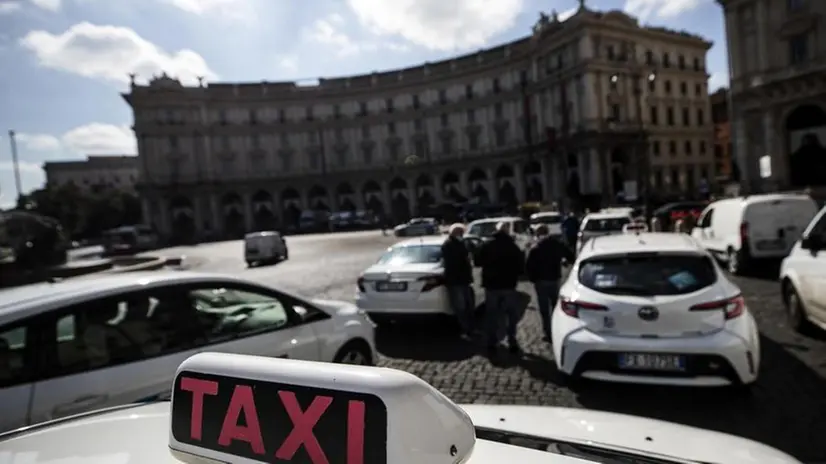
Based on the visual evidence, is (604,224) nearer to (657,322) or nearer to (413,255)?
(413,255)

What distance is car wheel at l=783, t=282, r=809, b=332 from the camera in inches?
Answer: 272

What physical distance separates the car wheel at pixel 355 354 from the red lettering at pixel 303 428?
12.2 feet

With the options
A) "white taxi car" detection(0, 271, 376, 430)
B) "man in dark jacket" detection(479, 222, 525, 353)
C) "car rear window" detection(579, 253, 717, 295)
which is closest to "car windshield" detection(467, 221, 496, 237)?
"man in dark jacket" detection(479, 222, 525, 353)

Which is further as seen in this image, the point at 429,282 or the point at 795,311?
the point at 429,282

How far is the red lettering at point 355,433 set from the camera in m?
1.26

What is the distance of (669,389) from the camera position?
5.30m

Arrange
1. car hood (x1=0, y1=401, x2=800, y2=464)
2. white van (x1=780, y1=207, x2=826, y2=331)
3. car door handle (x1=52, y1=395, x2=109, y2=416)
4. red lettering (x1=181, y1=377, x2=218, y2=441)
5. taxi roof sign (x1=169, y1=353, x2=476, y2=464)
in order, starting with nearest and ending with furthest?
1. taxi roof sign (x1=169, y1=353, x2=476, y2=464)
2. red lettering (x1=181, y1=377, x2=218, y2=441)
3. car hood (x1=0, y1=401, x2=800, y2=464)
4. car door handle (x1=52, y1=395, x2=109, y2=416)
5. white van (x1=780, y1=207, x2=826, y2=331)

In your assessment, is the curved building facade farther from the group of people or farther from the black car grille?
A: the black car grille

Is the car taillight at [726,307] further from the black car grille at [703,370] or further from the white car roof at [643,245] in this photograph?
the white car roof at [643,245]

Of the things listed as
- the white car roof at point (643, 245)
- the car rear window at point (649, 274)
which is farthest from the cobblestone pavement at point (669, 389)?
the white car roof at point (643, 245)

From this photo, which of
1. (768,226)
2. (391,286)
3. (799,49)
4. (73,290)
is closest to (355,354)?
(73,290)

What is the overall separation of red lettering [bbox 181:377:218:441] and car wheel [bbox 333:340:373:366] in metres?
3.52

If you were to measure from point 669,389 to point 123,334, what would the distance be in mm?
4959

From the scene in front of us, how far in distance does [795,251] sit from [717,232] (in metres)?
7.01
